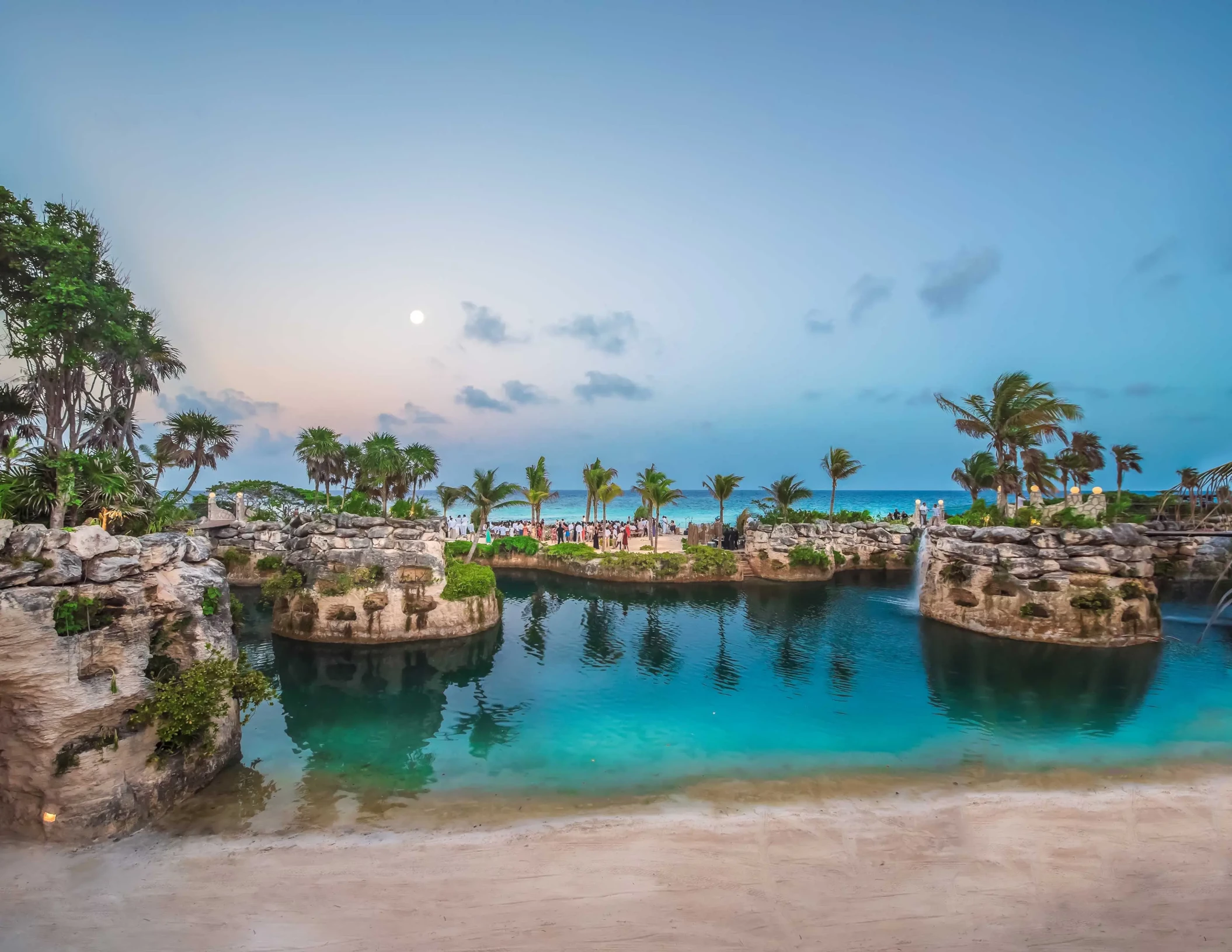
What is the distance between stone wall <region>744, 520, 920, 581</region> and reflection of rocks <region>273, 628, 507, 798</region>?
20686 millimetres

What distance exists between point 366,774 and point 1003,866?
538 inches

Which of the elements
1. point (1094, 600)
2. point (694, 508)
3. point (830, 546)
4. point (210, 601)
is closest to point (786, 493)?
point (830, 546)

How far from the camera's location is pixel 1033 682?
787 inches

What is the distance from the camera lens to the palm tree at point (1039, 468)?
34438 millimetres

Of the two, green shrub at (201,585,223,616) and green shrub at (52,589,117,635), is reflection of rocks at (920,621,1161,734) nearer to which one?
green shrub at (201,585,223,616)

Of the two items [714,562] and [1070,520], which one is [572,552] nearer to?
[714,562]

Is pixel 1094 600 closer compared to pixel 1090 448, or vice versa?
pixel 1094 600

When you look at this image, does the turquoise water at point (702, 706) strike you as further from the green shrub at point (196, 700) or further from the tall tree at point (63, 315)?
the tall tree at point (63, 315)

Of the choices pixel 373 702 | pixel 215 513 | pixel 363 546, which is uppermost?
pixel 215 513

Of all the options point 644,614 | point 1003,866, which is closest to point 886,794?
point 1003,866

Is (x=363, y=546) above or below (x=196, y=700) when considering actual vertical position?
above

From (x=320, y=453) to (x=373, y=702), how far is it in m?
25.9

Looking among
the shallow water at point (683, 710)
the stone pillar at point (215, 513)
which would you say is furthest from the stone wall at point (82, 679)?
the stone pillar at point (215, 513)

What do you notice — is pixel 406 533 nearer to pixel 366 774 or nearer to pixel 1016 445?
pixel 366 774
